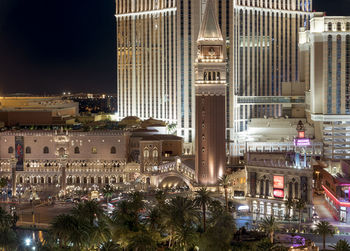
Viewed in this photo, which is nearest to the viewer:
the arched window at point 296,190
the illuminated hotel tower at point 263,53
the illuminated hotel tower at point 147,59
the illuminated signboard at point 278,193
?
the arched window at point 296,190

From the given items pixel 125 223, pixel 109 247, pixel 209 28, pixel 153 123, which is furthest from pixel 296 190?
pixel 153 123

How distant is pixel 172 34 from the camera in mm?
135375

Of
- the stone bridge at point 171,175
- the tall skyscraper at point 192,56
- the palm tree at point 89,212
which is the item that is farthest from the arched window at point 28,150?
the palm tree at point 89,212

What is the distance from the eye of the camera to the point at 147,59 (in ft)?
473

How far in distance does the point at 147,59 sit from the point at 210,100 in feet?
167

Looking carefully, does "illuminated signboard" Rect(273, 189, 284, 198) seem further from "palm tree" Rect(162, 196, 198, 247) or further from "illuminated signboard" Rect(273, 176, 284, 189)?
"palm tree" Rect(162, 196, 198, 247)

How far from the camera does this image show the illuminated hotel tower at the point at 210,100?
9581cm

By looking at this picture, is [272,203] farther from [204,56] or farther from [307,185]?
[204,56]

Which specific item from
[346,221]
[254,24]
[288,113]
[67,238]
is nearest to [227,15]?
[254,24]

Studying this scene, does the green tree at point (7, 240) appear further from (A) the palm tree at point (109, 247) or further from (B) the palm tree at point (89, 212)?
(A) the palm tree at point (109, 247)

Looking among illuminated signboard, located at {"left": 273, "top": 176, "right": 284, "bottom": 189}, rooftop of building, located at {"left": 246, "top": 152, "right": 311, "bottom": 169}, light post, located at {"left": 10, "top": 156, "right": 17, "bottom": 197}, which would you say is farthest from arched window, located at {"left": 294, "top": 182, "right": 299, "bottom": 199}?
light post, located at {"left": 10, "top": 156, "right": 17, "bottom": 197}

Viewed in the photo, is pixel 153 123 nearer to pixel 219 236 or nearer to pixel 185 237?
pixel 185 237

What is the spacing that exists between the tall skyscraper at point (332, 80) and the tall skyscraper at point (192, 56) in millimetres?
18515

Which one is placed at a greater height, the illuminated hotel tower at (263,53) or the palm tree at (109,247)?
the illuminated hotel tower at (263,53)
